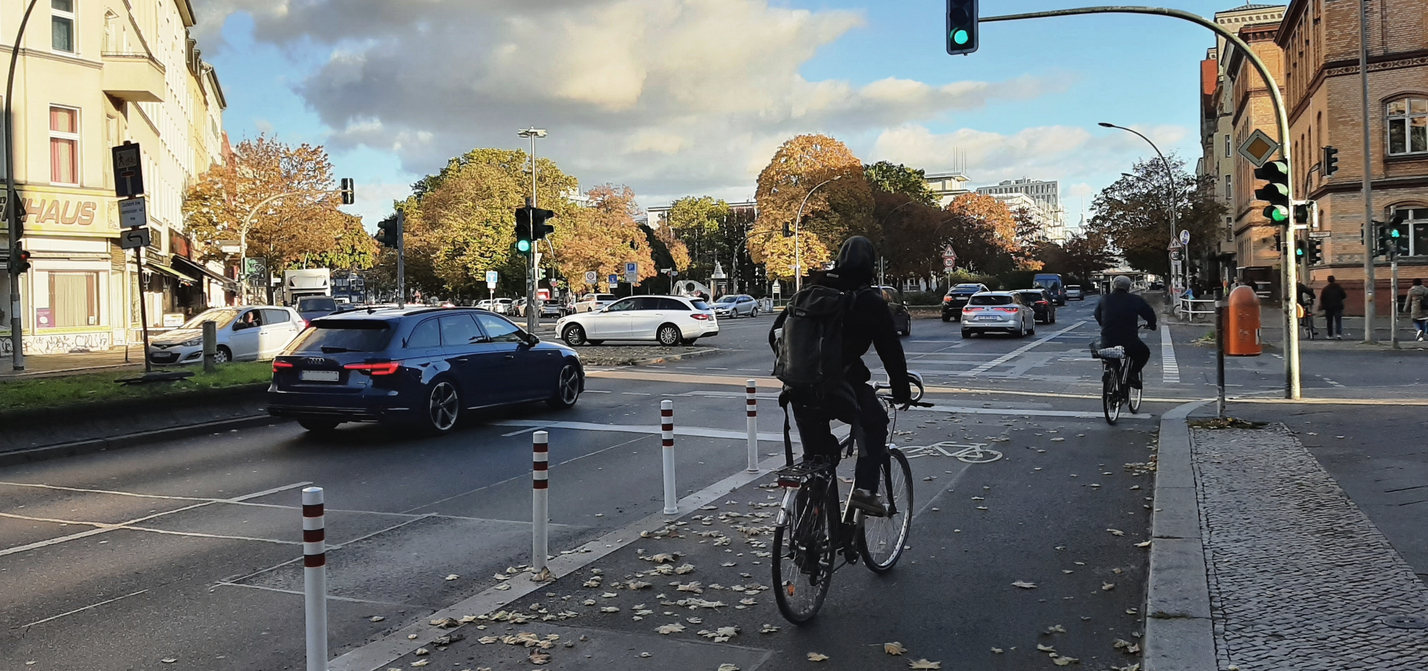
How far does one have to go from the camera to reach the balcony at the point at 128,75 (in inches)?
1241

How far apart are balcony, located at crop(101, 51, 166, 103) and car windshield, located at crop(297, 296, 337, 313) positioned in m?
8.24

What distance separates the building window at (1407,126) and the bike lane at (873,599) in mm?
37996

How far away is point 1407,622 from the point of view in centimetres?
456

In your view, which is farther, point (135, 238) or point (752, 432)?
point (135, 238)

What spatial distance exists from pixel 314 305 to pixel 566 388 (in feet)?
84.4

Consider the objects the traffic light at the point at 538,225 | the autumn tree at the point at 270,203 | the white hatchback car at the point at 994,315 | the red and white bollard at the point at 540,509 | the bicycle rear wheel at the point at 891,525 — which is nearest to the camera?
the bicycle rear wheel at the point at 891,525

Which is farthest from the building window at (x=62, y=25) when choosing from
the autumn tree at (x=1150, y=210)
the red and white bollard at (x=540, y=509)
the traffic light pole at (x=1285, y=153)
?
the autumn tree at (x=1150, y=210)

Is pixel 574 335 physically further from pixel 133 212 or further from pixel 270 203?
pixel 270 203

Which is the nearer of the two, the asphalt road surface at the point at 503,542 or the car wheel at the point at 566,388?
the asphalt road surface at the point at 503,542

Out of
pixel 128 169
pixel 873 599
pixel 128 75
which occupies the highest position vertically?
pixel 128 75

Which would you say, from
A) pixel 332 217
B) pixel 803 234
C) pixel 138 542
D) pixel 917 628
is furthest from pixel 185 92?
pixel 917 628

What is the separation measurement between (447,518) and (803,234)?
5988 cm

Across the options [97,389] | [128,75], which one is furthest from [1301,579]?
[128,75]

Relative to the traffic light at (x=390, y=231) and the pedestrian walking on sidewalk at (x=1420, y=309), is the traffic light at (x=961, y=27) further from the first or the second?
the pedestrian walking on sidewalk at (x=1420, y=309)
